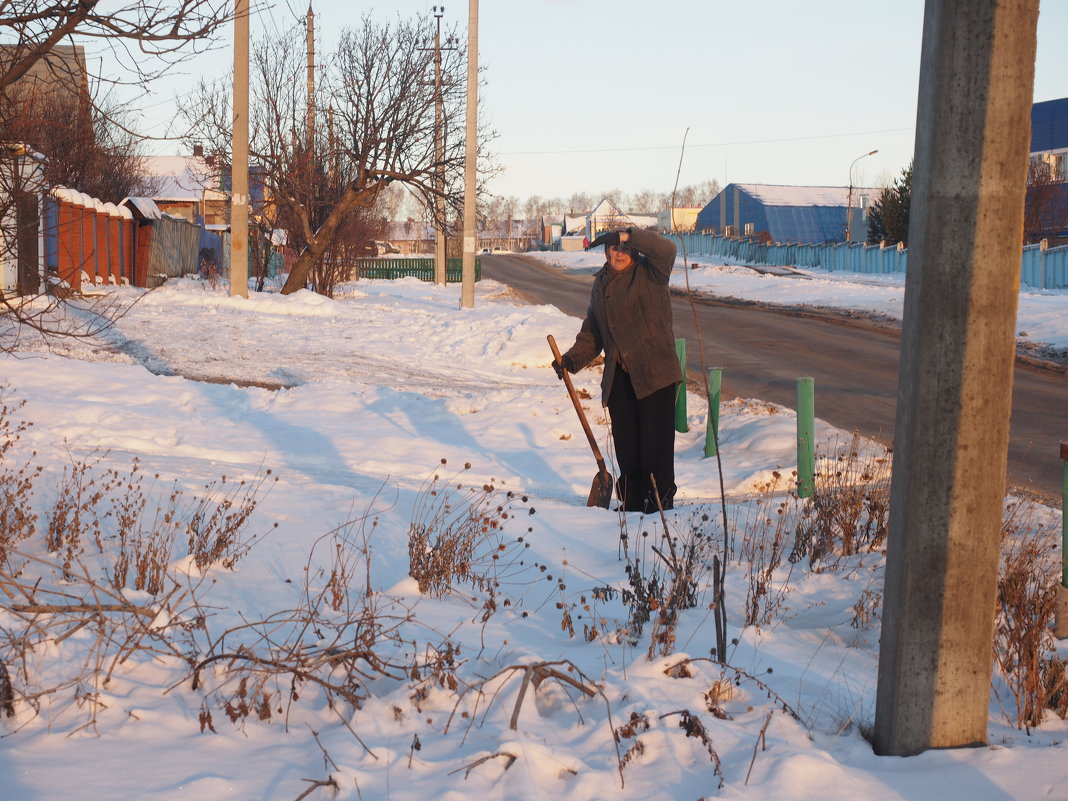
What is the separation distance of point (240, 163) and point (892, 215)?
3640 cm

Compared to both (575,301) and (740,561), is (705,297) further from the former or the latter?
(740,561)

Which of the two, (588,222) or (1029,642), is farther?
(588,222)

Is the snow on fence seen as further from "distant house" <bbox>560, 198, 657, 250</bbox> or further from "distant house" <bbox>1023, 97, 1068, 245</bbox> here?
"distant house" <bbox>560, 198, 657, 250</bbox>

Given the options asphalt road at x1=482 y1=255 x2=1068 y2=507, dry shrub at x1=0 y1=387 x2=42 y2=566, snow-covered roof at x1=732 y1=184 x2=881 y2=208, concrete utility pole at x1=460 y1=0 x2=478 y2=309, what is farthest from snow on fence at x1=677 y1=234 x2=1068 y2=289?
dry shrub at x1=0 y1=387 x2=42 y2=566

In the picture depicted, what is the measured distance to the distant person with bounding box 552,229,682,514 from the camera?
249 inches

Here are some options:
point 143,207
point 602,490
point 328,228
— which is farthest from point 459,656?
point 143,207

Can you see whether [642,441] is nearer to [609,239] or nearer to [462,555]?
[609,239]

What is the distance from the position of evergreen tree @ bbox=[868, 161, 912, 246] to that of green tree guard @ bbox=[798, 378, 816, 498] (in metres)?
40.8

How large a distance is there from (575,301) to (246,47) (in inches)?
580

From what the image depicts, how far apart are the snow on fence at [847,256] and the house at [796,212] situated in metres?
4.62

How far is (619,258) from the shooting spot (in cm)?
625

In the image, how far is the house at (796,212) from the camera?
7106 cm

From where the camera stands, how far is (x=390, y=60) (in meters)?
25.1

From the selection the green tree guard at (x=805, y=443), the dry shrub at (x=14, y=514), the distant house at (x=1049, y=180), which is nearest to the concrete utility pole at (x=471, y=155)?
the distant house at (x=1049, y=180)
